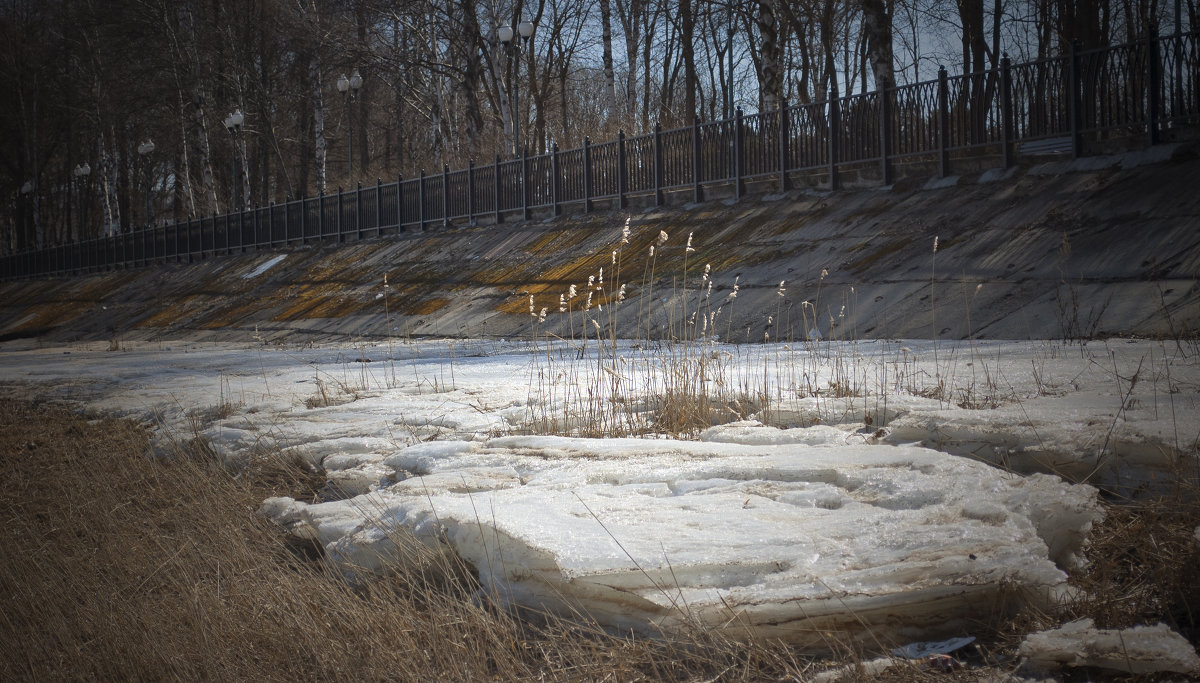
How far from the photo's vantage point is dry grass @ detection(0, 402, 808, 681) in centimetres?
264

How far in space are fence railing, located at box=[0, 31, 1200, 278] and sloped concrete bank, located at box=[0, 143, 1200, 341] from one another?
0.50 metres

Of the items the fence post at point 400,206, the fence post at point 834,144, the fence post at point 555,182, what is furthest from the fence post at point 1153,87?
the fence post at point 400,206

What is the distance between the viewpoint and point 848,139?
543 inches

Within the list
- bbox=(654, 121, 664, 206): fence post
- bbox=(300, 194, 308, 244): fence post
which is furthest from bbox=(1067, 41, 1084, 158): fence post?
bbox=(300, 194, 308, 244): fence post

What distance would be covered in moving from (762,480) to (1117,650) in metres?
1.54

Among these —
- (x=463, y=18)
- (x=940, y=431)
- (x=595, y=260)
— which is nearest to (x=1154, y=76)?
(x=595, y=260)

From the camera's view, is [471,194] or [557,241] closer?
[557,241]

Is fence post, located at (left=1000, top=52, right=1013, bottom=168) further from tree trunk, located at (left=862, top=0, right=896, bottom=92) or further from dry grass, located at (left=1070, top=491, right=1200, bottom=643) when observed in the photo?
dry grass, located at (left=1070, top=491, right=1200, bottom=643)

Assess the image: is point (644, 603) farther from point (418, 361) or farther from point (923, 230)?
point (923, 230)

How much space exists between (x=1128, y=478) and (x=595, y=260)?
470 inches

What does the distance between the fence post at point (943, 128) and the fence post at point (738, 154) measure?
344cm

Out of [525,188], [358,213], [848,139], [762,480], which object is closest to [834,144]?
[848,139]

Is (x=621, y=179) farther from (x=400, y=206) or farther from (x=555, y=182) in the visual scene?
(x=400, y=206)

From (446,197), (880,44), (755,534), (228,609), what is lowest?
(228,609)
